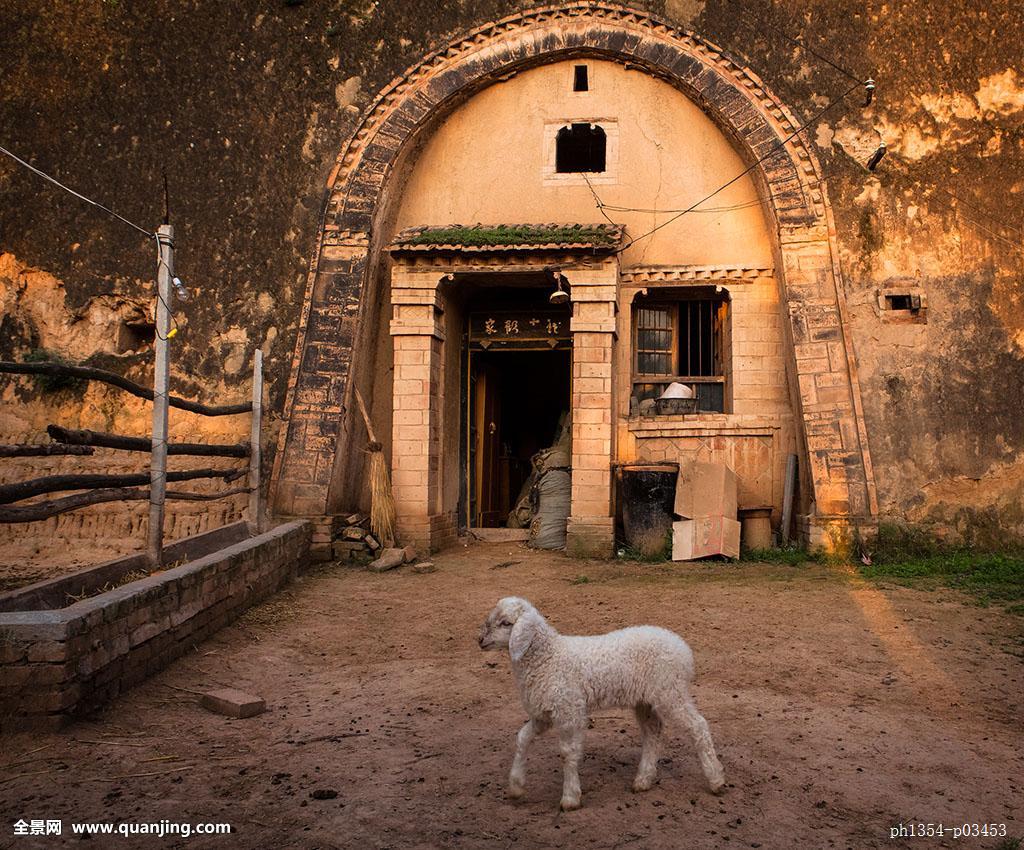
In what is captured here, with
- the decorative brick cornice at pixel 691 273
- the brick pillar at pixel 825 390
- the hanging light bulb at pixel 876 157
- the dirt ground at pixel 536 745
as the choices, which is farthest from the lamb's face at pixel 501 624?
the hanging light bulb at pixel 876 157

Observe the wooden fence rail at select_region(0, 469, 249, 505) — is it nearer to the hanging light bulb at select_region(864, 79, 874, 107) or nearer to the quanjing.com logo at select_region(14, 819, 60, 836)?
the quanjing.com logo at select_region(14, 819, 60, 836)

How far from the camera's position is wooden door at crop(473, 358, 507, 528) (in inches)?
523

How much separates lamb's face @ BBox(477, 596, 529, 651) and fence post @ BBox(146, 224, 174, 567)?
4.14 m

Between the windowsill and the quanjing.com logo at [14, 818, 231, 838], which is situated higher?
the windowsill

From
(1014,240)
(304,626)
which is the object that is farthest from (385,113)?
(1014,240)

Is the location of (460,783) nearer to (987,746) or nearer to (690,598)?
(987,746)

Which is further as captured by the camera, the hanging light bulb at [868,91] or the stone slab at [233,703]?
the hanging light bulb at [868,91]

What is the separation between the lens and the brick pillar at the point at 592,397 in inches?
426

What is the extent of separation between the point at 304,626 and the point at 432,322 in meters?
5.13

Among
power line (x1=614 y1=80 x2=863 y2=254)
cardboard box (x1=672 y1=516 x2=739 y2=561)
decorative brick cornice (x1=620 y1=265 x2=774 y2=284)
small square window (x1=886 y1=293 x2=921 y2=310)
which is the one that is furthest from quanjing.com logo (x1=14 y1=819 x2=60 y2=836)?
small square window (x1=886 y1=293 x2=921 y2=310)

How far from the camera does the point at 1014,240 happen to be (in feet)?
34.3

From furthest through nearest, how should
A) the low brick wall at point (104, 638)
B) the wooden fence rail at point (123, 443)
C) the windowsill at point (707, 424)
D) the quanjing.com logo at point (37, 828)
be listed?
1. the windowsill at point (707, 424)
2. the wooden fence rail at point (123, 443)
3. the low brick wall at point (104, 638)
4. the quanjing.com logo at point (37, 828)

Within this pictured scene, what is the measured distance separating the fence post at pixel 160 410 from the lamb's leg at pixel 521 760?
4.30 metres

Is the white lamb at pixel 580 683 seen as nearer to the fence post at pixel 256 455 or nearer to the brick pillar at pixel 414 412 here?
the fence post at pixel 256 455
